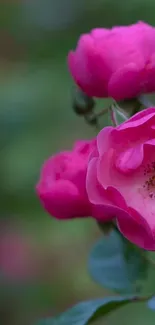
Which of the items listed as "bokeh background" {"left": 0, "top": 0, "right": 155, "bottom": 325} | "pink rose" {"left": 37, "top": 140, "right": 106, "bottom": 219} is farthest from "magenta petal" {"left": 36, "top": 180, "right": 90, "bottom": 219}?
"bokeh background" {"left": 0, "top": 0, "right": 155, "bottom": 325}

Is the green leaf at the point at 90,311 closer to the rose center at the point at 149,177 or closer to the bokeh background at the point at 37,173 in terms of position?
the rose center at the point at 149,177

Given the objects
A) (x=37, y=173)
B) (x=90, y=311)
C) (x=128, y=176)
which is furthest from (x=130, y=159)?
(x=37, y=173)

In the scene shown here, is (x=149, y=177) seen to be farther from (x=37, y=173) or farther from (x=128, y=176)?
(x=37, y=173)

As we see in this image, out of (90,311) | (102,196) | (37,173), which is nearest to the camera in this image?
(102,196)

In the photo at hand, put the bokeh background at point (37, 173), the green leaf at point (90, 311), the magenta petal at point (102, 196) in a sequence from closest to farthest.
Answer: the magenta petal at point (102, 196), the green leaf at point (90, 311), the bokeh background at point (37, 173)

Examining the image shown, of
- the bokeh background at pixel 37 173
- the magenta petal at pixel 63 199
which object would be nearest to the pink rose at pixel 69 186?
the magenta petal at pixel 63 199

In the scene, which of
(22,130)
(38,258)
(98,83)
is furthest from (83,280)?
(98,83)

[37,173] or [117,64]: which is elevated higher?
[37,173]
